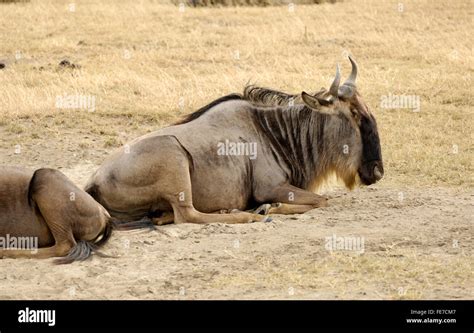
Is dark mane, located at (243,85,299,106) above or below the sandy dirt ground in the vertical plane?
above

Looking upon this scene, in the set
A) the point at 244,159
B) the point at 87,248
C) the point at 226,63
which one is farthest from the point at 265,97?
the point at 226,63

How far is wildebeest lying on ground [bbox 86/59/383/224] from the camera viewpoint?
807 cm

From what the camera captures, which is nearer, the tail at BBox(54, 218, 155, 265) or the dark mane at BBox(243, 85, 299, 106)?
the tail at BBox(54, 218, 155, 265)

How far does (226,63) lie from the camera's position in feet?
50.2

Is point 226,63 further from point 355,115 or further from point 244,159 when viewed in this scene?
point 244,159

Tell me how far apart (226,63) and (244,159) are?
6.88 meters

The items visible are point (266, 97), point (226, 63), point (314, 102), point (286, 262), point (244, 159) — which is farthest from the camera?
point (226, 63)

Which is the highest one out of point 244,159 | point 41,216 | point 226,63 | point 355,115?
→ point 226,63

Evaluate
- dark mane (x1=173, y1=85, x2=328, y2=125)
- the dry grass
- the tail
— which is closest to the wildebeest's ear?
dark mane (x1=173, y1=85, x2=328, y2=125)

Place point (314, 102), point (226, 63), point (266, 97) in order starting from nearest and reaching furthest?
1. point (314, 102)
2. point (266, 97)
3. point (226, 63)

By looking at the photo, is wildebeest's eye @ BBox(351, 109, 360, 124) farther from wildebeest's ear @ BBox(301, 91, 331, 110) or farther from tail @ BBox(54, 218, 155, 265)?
tail @ BBox(54, 218, 155, 265)

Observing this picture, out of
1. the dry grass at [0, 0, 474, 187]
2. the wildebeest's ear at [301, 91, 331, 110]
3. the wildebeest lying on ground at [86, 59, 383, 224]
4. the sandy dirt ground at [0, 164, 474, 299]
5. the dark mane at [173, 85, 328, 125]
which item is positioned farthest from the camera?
the dry grass at [0, 0, 474, 187]

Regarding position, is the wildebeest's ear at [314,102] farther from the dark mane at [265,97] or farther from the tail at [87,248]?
the tail at [87,248]

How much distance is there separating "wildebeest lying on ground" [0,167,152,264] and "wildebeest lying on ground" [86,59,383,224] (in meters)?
1.03
